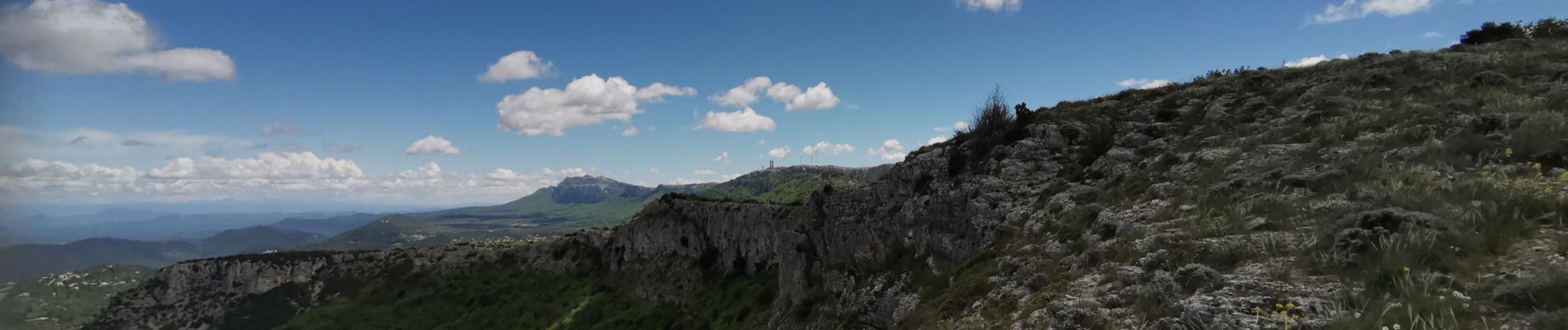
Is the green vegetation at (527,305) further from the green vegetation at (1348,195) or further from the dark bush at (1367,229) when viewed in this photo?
the dark bush at (1367,229)

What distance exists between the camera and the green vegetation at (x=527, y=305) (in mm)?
56938

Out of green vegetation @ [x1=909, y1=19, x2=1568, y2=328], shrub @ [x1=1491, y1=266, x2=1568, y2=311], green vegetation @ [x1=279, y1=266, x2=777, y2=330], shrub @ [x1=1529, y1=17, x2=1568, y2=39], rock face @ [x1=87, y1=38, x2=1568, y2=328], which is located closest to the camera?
shrub @ [x1=1491, y1=266, x2=1568, y2=311]

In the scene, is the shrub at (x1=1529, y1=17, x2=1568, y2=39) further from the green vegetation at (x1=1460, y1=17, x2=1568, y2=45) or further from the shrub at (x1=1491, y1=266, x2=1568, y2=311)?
the shrub at (x1=1491, y1=266, x2=1568, y2=311)

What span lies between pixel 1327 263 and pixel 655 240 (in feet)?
237

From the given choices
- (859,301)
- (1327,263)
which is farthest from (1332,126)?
(859,301)

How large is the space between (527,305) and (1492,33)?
9305 cm

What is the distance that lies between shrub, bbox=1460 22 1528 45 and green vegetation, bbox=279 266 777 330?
44726mm

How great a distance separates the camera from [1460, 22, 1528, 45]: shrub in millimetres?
32281

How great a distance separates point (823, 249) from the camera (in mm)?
41781

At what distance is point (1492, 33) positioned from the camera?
108ft

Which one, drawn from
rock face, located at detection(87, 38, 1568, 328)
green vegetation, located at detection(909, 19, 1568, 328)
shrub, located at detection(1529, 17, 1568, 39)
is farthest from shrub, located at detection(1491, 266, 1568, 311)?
shrub, located at detection(1529, 17, 1568, 39)

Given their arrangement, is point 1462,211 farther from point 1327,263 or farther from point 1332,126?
Result: point 1332,126

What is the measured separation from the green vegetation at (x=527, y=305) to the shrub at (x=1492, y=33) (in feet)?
147

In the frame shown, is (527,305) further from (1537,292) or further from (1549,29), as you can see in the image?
(1549,29)
